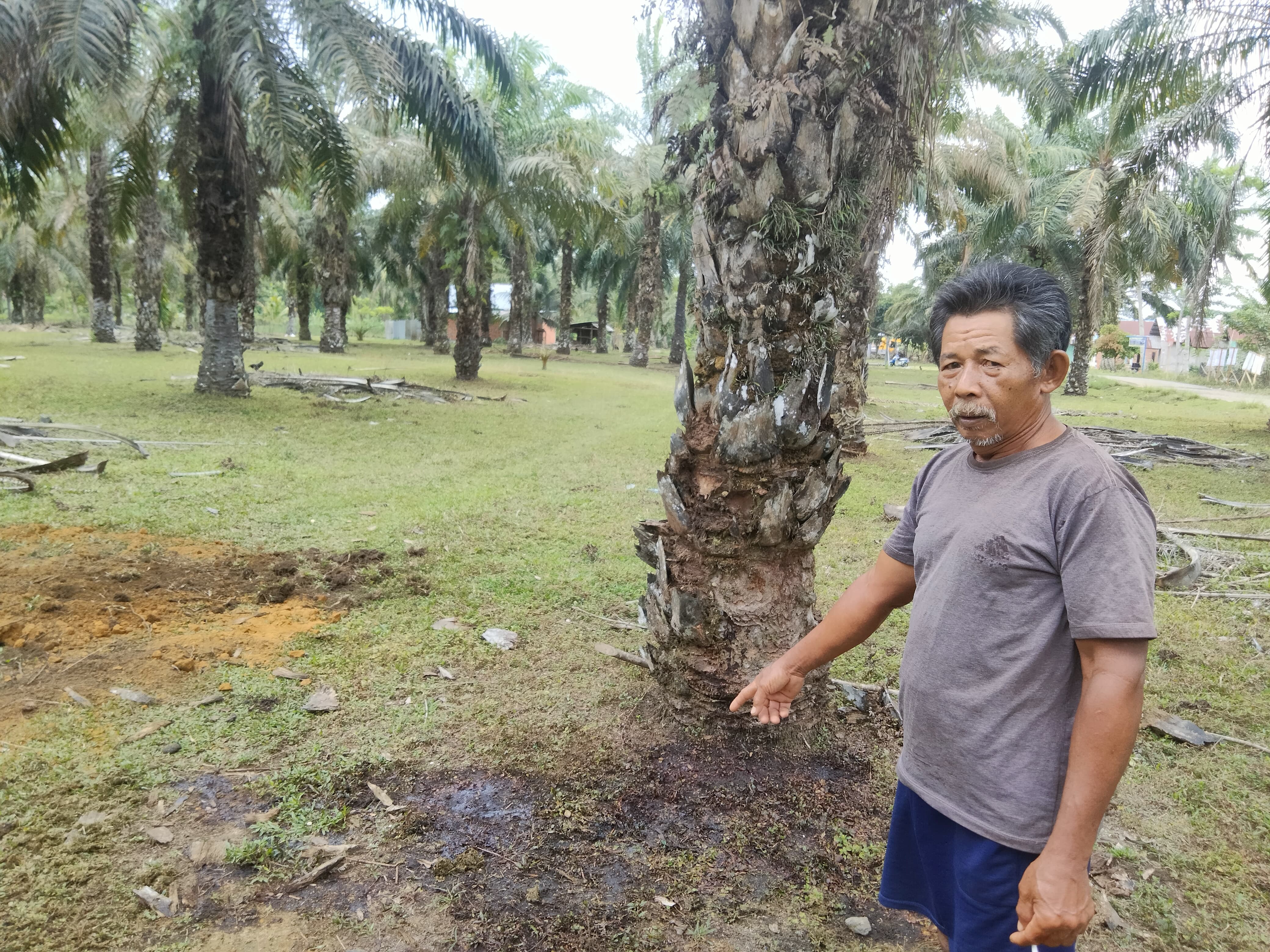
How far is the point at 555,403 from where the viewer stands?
15.2 metres

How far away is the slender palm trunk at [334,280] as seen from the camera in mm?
23719

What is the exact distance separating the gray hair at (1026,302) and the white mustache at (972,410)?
0.12 m

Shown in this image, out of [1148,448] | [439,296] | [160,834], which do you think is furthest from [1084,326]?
[160,834]

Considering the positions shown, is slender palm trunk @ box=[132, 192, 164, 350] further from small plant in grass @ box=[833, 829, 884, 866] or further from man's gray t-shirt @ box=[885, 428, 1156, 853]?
man's gray t-shirt @ box=[885, 428, 1156, 853]

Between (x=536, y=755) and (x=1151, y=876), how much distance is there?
2.17 m

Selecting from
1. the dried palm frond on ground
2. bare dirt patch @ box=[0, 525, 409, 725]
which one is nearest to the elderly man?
bare dirt patch @ box=[0, 525, 409, 725]

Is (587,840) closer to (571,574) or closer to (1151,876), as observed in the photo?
(1151,876)

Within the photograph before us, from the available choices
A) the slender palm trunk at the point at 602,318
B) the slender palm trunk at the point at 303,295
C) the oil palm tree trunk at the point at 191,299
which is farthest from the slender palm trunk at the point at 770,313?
the slender palm trunk at the point at 602,318

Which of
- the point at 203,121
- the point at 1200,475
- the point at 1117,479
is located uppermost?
the point at 203,121

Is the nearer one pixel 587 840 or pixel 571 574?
pixel 587 840

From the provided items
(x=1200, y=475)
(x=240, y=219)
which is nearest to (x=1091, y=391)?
(x=1200, y=475)

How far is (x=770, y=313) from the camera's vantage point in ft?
9.77

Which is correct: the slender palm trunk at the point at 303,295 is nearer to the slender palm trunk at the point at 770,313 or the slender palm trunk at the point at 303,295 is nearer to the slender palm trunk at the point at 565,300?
the slender palm trunk at the point at 565,300

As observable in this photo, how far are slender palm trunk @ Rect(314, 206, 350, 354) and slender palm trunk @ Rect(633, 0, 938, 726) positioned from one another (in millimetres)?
22217
